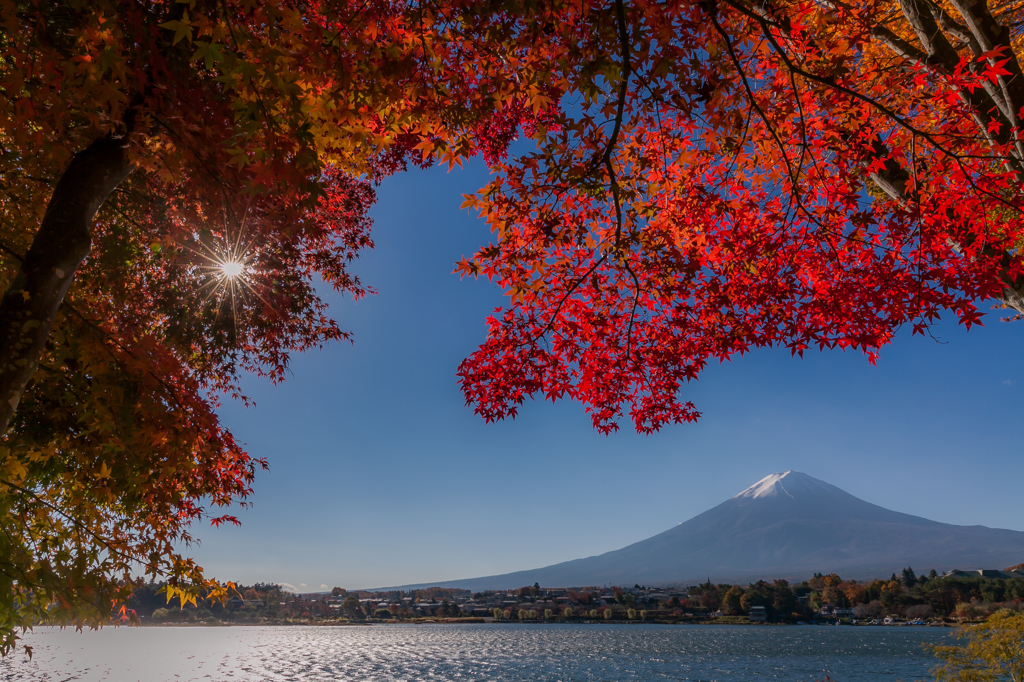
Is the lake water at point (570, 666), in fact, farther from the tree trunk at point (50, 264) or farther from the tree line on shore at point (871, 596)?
the tree trunk at point (50, 264)

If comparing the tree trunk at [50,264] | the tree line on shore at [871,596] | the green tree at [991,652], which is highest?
the tree trunk at [50,264]

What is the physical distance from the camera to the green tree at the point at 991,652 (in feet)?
48.9

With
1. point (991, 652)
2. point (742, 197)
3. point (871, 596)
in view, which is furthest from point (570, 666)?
point (871, 596)

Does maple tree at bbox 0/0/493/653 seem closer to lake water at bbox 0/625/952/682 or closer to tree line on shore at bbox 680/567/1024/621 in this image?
lake water at bbox 0/625/952/682

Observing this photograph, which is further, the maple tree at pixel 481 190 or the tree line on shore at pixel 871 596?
the tree line on shore at pixel 871 596

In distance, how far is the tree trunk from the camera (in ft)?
11.5

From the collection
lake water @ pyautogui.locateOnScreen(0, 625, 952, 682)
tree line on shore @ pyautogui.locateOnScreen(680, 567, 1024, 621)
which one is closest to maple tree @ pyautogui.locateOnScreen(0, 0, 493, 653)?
lake water @ pyautogui.locateOnScreen(0, 625, 952, 682)

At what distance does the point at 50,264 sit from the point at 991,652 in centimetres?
2323

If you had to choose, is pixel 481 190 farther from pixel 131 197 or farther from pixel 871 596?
pixel 871 596

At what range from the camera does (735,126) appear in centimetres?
494

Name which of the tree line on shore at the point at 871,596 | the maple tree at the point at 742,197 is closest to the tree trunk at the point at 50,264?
the maple tree at the point at 742,197

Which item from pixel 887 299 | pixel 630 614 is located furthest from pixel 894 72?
pixel 630 614

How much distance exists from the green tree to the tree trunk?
2059 centimetres

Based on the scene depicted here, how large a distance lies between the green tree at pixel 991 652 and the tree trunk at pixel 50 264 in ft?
67.6
